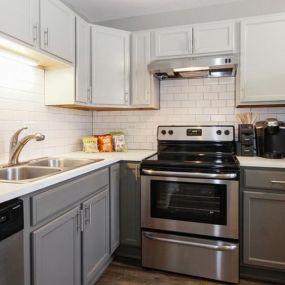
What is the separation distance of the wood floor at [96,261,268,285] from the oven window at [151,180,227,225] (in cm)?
47

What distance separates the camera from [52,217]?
4.49ft

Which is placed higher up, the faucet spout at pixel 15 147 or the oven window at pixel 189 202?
the faucet spout at pixel 15 147

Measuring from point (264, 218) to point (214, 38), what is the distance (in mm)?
1567

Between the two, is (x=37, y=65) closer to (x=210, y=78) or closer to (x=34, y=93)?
(x=34, y=93)

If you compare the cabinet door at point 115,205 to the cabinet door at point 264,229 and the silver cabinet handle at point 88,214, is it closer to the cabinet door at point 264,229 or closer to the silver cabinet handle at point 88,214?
the silver cabinet handle at point 88,214

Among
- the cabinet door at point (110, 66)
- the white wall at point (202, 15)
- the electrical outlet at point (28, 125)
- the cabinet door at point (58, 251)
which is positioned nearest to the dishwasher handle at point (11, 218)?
the cabinet door at point (58, 251)

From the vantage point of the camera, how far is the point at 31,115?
2.11m

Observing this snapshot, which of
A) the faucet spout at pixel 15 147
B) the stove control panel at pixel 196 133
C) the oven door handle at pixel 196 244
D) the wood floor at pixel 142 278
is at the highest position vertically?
the stove control panel at pixel 196 133

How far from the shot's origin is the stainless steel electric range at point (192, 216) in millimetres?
1924

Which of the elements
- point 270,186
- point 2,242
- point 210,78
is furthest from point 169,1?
point 2,242

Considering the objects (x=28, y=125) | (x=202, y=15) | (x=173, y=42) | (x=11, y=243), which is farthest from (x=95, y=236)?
(x=202, y=15)

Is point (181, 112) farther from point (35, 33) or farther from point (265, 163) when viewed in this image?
point (35, 33)

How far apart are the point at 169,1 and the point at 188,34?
40cm

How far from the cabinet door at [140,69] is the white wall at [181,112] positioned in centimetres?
29
